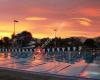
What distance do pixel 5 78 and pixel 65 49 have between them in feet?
102

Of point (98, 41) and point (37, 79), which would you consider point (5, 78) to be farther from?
point (98, 41)

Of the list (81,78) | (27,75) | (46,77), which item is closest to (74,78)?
(81,78)

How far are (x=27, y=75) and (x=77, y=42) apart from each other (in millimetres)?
→ 107326

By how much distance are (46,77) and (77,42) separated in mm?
107764

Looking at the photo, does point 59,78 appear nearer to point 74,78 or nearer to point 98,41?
point 74,78

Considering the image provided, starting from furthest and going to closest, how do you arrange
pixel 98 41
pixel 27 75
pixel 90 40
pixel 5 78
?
pixel 90 40 → pixel 98 41 → pixel 27 75 → pixel 5 78

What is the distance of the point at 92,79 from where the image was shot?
39.7 feet

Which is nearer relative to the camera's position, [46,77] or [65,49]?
[46,77]

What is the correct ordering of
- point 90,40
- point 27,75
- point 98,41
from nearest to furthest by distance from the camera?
point 27,75, point 98,41, point 90,40

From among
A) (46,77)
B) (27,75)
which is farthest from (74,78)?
(27,75)

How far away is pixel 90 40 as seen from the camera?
136 metres

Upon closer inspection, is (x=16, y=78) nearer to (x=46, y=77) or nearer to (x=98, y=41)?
(x=46, y=77)

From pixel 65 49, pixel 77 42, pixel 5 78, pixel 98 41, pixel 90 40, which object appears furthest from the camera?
pixel 90 40

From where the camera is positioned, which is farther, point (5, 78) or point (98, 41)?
point (98, 41)
